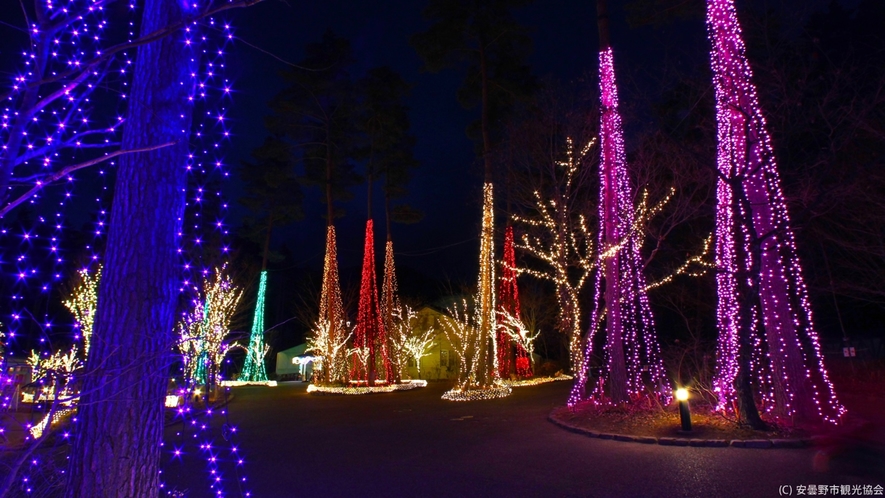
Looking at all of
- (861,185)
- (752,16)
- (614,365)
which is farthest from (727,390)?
(752,16)

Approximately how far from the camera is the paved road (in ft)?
21.4

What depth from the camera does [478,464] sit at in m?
8.08

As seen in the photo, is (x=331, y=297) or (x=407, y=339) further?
(x=407, y=339)

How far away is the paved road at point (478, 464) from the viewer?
6.52m

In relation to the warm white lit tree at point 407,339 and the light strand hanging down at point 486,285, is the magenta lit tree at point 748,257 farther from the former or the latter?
the warm white lit tree at point 407,339

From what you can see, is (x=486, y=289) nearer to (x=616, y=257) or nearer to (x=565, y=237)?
(x=565, y=237)

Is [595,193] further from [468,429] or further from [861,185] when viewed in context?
[468,429]

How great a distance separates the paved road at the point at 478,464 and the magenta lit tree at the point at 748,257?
6.83 ft

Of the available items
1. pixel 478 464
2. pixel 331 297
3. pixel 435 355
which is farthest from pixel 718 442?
pixel 435 355

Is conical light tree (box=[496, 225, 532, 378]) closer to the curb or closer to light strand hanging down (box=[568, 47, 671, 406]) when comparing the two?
light strand hanging down (box=[568, 47, 671, 406])

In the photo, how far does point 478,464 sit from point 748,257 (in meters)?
6.32

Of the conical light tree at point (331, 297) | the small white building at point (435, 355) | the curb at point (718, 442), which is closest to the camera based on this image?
the curb at point (718, 442)

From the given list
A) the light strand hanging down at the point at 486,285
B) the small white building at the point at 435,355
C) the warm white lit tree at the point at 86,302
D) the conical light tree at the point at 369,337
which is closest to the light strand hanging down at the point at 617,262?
the light strand hanging down at the point at 486,285

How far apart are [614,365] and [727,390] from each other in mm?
2696
